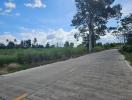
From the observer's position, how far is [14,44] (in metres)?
98.3

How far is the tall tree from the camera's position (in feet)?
217

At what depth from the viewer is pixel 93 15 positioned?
67062 millimetres

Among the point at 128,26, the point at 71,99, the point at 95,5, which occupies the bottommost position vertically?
the point at 71,99

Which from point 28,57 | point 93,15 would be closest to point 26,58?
point 28,57

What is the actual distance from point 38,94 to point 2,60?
1663cm

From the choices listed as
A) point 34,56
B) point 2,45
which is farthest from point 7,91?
point 2,45

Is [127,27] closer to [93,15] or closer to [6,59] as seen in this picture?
[93,15]

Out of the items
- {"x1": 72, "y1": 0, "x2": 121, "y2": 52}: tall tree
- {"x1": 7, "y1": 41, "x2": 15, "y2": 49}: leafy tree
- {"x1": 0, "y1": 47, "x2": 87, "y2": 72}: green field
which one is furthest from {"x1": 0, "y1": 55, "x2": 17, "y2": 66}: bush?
{"x1": 7, "y1": 41, "x2": 15, "y2": 49}: leafy tree

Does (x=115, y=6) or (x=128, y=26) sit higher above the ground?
(x=115, y=6)

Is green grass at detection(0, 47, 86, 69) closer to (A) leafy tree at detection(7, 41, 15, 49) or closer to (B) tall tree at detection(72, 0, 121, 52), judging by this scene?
(B) tall tree at detection(72, 0, 121, 52)

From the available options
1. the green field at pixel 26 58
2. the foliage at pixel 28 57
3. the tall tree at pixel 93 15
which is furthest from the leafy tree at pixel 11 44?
the foliage at pixel 28 57

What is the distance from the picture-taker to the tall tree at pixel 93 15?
66.1m

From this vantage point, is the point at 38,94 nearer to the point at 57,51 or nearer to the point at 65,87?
the point at 65,87

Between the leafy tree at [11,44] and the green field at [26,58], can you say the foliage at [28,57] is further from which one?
the leafy tree at [11,44]
